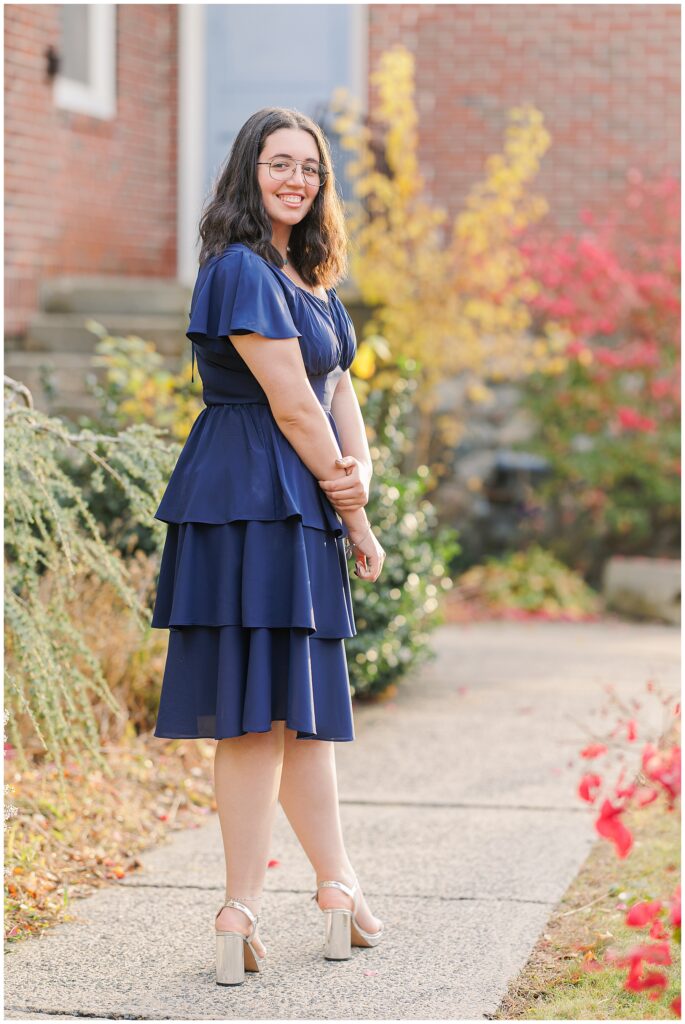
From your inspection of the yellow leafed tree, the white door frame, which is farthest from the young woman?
the white door frame

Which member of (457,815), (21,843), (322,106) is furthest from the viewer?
(322,106)

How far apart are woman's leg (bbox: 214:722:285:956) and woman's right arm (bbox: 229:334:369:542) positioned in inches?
22.1

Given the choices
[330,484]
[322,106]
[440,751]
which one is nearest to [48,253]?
[322,106]

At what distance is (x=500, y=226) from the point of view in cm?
782

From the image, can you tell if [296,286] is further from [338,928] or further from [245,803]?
[338,928]

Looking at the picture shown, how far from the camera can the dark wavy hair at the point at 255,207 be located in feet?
8.91

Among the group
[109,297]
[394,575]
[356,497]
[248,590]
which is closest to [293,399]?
[356,497]

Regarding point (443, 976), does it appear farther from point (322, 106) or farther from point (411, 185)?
point (322, 106)

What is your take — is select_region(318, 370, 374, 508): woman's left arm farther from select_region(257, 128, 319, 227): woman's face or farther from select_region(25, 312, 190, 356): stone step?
select_region(25, 312, 190, 356): stone step

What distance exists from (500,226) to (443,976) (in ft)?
19.1

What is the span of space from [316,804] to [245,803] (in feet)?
0.56

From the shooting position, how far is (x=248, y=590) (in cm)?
262

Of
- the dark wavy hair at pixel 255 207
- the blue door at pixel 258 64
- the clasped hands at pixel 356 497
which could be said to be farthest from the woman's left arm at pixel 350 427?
the blue door at pixel 258 64

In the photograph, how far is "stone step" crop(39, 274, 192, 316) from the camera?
25.8ft
